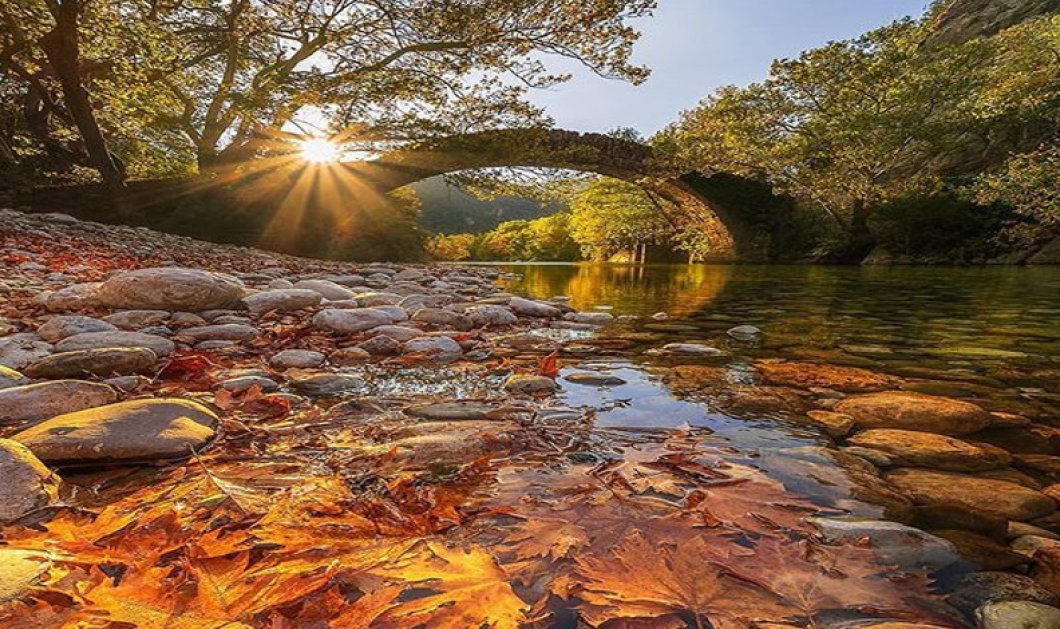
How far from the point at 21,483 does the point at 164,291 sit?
3096 mm

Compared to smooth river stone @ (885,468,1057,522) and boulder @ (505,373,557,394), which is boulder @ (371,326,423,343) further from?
smooth river stone @ (885,468,1057,522)

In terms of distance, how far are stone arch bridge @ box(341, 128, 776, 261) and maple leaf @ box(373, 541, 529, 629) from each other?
1475 cm

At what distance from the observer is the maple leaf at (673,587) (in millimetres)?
909

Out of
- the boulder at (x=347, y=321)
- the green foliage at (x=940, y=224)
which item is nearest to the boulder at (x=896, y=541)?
the boulder at (x=347, y=321)

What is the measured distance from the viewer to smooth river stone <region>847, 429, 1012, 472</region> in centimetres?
168

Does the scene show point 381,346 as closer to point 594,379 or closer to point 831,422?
point 594,379

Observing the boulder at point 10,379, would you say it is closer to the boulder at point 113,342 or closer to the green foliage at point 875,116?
the boulder at point 113,342

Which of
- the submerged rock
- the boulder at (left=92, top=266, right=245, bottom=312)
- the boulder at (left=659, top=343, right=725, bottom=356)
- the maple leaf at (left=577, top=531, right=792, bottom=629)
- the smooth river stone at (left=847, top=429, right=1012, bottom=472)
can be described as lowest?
the boulder at (left=659, top=343, right=725, bottom=356)

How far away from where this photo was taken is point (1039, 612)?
Result: 922mm

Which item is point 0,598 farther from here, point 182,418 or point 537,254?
point 537,254

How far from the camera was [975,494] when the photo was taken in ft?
4.76

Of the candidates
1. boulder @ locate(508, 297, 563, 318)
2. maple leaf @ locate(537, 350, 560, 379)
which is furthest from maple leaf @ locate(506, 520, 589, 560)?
boulder @ locate(508, 297, 563, 318)

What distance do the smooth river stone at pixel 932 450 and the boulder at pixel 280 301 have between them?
4.16 meters

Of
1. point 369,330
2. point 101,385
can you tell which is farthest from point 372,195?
point 101,385
